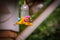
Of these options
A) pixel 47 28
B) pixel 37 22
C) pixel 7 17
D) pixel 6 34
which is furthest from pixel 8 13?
pixel 47 28

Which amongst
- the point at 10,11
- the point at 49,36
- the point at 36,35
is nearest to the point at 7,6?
the point at 10,11

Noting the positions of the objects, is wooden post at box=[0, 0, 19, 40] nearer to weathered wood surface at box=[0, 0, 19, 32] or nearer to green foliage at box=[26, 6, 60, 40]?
weathered wood surface at box=[0, 0, 19, 32]

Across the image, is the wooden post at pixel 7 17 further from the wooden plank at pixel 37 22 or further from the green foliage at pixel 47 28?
the green foliage at pixel 47 28

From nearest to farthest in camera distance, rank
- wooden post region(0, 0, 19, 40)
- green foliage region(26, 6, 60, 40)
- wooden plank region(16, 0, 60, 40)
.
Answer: wooden post region(0, 0, 19, 40) → wooden plank region(16, 0, 60, 40) → green foliage region(26, 6, 60, 40)

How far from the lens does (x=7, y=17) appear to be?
1.67 m

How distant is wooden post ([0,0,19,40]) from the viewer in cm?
167

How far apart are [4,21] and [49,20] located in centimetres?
77

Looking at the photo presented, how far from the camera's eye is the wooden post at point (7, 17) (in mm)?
1666

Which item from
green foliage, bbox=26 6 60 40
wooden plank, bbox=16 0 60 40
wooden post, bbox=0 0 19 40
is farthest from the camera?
green foliage, bbox=26 6 60 40

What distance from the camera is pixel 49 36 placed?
2.38 metres

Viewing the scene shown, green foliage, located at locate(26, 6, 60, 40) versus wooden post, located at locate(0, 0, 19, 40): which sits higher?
wooden post, located at locate(0, 0, 19, 40)

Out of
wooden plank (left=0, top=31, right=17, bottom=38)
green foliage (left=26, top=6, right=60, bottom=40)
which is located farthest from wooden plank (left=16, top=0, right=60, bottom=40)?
green foliage (left=26, top=6, right=60, bottom=40)

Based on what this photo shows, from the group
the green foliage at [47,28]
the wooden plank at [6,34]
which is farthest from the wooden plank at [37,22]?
the green foliage at [47,28]

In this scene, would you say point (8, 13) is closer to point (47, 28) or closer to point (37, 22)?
point (37, 22)
